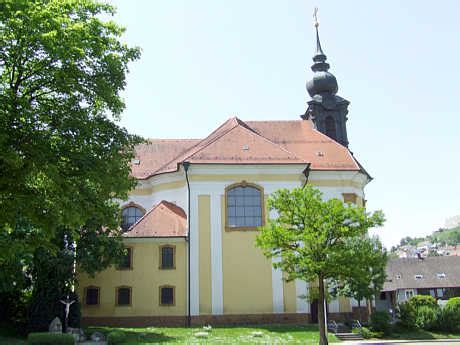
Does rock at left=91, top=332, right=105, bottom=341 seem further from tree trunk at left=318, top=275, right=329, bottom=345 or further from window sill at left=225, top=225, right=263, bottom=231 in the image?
tree trunk at left=318, top=275, right=329, bottom=345

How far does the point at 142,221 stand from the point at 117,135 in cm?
1468

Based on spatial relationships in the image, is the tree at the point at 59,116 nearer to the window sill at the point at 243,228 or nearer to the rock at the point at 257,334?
the rock at the point at 257,334

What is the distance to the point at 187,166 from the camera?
91.8 feet

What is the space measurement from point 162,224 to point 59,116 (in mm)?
15605

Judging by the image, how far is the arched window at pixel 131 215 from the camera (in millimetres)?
32375

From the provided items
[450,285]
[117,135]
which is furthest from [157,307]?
[450,285]

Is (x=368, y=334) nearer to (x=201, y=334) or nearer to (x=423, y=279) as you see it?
(x=201, y=334)

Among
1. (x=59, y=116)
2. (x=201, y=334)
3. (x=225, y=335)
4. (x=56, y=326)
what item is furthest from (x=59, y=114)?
(x=225, y=335)

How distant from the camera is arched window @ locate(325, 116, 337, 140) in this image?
36.9 meters

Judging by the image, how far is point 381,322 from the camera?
25953mm

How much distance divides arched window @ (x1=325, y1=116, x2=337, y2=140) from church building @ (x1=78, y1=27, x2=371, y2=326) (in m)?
5.29

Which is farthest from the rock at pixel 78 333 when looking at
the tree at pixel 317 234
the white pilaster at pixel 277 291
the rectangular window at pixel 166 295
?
the white pilaster at pixel 277 291

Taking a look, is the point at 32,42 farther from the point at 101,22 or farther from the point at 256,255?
the point at 256,255

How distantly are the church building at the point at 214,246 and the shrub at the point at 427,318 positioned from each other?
12.1 ft
